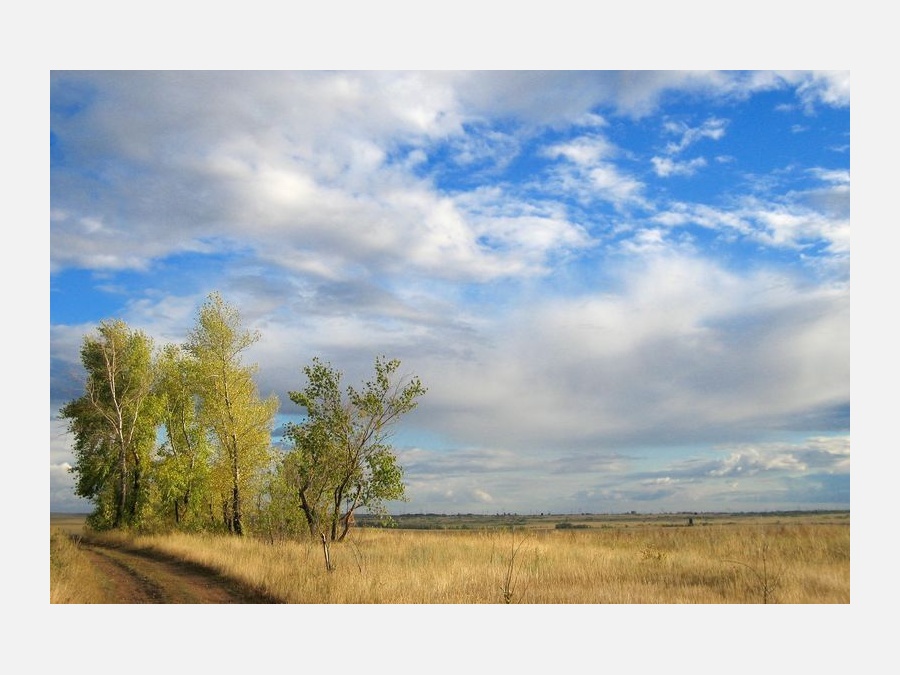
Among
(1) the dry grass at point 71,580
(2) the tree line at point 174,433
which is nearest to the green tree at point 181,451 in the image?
(2) the tree line at point 174,433

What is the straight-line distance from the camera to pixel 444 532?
3266cm

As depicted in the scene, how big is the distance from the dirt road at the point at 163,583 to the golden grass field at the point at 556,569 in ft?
1.32

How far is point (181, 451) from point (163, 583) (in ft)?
62.6

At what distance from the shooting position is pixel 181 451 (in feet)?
129

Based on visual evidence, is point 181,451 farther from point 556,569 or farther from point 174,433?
point 556,569

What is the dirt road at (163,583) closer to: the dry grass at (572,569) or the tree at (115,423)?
the dry grass at (572,569)

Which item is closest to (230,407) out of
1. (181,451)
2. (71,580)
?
(181,451)

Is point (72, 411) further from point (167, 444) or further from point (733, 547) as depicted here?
point (733, 547)

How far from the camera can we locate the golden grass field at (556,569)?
17953 millimetres

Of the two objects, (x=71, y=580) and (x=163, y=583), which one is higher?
(x=71, y=580)

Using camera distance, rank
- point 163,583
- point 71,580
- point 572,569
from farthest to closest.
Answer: point 163,583
point 572,569
point 71,580

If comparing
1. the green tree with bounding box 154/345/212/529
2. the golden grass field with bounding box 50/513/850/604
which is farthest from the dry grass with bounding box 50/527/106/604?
the green tree with bounding box 154/345/212/529

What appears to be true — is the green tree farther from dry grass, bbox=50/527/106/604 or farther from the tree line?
dry grass, bbox=50/527/106/604

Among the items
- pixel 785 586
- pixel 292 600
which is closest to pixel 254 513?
pixel 292 600
